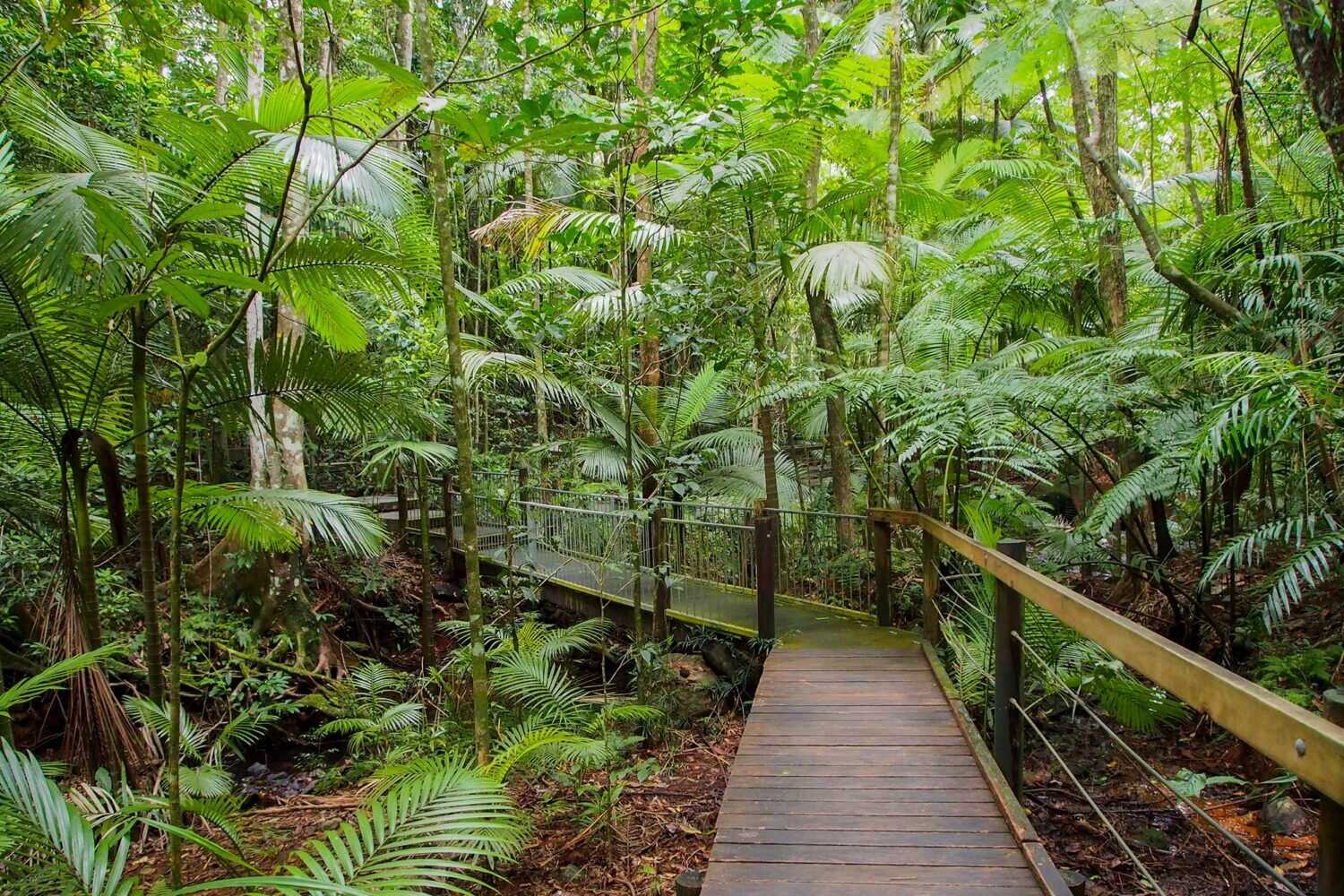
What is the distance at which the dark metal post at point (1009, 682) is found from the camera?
259 centimetres

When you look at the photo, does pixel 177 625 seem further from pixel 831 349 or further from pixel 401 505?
pixel 401 505

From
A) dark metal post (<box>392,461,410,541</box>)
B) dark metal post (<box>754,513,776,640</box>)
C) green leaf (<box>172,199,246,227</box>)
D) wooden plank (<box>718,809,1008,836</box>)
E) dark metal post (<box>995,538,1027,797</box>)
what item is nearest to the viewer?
green leaf (<box>172,199,246,227</box>)

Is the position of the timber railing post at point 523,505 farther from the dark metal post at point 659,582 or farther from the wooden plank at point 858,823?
the wooden plank at point 858,823

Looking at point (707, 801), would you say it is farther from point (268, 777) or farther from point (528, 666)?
point (268, 777)

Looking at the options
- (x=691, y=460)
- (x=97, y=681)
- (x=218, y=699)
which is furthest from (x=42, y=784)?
(x=218, y=699)

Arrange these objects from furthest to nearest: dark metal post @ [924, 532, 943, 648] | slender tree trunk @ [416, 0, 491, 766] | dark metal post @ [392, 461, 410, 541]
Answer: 1. dark metal post @ [392, 461, 410, 541]
2. dark metal post @ [924, 532, 943, 648]
3. slender tree trunk @ [416, 0, 491, 766]

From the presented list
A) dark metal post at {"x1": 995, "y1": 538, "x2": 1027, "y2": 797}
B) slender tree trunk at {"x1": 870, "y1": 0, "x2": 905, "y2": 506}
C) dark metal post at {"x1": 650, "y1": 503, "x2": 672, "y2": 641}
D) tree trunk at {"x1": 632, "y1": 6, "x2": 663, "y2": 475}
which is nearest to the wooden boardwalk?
dark metal post at {"x1": 995, "y1": 538, "x2": 1027, "y2": 797}

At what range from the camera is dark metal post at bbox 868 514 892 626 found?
16.0 ft

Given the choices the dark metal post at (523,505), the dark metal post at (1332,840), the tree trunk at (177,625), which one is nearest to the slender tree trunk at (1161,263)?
the dark metal post at (1332,840)

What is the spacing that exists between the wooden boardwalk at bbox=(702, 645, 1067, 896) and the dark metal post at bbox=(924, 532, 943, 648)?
0.66 m

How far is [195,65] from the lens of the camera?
7406mm

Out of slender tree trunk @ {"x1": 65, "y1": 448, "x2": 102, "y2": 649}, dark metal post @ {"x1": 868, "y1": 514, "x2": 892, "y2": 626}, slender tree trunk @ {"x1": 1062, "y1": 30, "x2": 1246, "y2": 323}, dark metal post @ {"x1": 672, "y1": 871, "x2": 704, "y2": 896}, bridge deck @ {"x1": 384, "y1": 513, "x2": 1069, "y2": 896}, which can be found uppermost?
slender tree trunk @ {"x1": 1062, "y1": 30, "x2": 1246, "y2": 323}

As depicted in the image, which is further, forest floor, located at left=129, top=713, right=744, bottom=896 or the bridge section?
forest floor, located at left=129, top=713, right=744, bottom=896

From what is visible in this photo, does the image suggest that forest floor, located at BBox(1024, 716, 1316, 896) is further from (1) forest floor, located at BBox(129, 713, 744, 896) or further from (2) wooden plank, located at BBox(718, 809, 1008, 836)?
(1) forest floor, located at BBox(129, 713, 744, 896)
